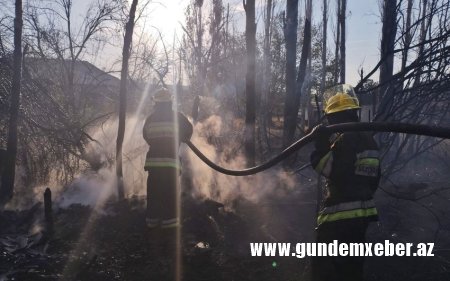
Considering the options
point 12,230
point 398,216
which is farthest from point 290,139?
point 12,230

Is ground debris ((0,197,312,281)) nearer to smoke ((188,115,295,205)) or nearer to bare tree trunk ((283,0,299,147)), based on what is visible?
smoke ((188,115,295,205))

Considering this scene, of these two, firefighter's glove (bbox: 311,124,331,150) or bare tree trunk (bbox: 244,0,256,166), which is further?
bare tree trunk (bbox: 244,0,256,166)

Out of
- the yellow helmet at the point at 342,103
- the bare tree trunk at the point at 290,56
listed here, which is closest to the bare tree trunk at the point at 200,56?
the bare tree trunk at the point at 290,56

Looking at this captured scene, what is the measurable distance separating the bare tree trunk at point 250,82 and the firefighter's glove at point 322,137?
513 centimetres

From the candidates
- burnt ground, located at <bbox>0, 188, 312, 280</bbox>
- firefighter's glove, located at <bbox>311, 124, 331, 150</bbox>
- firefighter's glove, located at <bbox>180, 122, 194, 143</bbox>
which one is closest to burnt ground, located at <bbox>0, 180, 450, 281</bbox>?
burnt ground, located at <bbox>0, 188, 312, 280</bbox>

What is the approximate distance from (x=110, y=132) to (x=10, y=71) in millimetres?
2266

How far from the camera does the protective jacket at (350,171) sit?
3719 mm

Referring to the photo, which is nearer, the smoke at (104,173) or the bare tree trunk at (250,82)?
the smoke at (104,173)

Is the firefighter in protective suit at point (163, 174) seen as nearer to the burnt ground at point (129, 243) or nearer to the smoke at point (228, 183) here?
the burnt ground at point (129, 243)

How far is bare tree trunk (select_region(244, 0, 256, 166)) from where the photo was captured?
29.1 ft

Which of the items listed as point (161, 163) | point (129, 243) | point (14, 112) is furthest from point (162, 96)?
point (14, 112)

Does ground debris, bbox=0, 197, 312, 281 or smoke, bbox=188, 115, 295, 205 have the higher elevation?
smoke, bbox=188, 115, 295, 205

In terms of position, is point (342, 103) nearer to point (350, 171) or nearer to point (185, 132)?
point (350, 171)

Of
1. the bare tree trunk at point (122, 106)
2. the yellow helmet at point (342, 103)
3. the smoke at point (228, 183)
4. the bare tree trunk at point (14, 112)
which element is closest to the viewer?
the yellow helmet at point (342, 103)
